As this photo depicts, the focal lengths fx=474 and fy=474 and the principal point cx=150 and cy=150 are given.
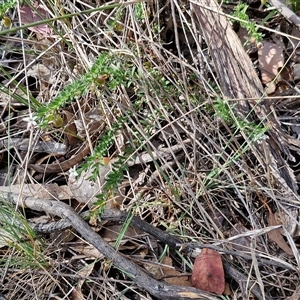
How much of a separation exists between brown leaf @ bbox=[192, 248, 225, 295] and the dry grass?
0.04 m

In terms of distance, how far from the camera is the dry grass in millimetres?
1483

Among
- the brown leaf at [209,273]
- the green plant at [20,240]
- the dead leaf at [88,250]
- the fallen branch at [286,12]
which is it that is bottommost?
the green plant at [20,240]

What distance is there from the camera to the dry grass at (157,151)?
148 cm

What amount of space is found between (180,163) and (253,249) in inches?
16.4

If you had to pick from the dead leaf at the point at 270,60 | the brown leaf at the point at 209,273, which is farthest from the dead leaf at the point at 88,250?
the dead leaf at the point at 270,60

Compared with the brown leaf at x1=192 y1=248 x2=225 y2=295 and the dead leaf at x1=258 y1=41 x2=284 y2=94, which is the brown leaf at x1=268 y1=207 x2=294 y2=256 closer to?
the brown leaf at x1=192 y1=248 x2=225 y2=295

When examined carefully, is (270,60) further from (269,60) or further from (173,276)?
(173,276)

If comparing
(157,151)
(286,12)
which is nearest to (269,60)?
(286,12)

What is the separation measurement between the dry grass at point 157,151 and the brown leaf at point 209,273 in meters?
0.04

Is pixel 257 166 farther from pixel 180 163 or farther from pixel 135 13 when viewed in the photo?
pixel 135 13

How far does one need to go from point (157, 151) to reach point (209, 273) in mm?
425

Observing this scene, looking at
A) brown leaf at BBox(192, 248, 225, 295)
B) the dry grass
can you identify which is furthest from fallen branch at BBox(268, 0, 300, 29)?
brown leaf at BBox(192, 248, 225, 295)

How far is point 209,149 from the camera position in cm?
162

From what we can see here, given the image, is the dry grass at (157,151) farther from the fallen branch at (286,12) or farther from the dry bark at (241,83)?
the fallen branch at (286,12)
